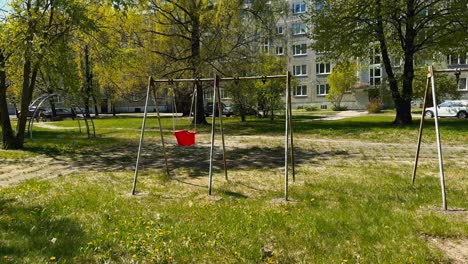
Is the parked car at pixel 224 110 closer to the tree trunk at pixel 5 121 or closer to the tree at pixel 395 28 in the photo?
the tree at pixel 395 28

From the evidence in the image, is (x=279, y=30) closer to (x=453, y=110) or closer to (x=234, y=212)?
(x=453, y=110)

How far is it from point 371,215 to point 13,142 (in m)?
13.0

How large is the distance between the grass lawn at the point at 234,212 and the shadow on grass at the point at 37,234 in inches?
0.5

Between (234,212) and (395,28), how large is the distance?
20242mm

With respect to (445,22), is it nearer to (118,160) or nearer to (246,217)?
(118,160)

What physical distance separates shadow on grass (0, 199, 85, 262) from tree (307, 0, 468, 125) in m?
19.0

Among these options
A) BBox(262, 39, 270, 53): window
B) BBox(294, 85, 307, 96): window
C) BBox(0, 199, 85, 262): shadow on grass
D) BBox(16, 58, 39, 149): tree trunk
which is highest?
BBox(262, 39, 270, 53): window

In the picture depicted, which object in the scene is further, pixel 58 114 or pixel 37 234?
pixel 58 114

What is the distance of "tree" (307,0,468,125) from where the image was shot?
21203mm

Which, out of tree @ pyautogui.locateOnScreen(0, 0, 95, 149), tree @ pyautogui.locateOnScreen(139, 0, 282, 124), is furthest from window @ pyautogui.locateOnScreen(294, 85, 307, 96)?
tree @ pyautogui.locateOnScreen(0, 0, 95, 149)

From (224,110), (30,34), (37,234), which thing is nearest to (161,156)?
(30,34)

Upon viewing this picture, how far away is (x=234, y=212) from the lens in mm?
6016

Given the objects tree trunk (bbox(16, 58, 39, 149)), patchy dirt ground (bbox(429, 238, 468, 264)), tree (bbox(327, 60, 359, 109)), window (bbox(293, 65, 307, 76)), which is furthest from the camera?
window (bbox(293, 65, 307, 76))

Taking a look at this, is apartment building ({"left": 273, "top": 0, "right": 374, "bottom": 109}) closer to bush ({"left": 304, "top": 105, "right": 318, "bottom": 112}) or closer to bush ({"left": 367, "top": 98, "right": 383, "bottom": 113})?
bush ({"left": 304, "top": 105, "right": 318, "bottom": 112})
